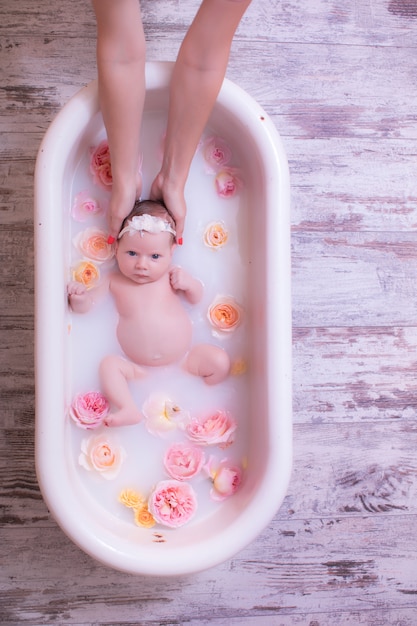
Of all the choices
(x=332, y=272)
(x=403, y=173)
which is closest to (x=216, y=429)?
(x=332, y=272)

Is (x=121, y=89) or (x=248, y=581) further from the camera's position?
(x=248, y=581)

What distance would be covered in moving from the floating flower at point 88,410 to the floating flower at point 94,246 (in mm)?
300

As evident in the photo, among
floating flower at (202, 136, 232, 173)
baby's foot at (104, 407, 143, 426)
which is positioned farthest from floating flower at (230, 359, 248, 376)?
floating flower at (202, 136, 232, 173)

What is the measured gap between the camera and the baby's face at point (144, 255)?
1.24m

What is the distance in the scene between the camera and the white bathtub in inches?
44.7

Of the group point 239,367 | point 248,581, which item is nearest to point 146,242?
point 239,367

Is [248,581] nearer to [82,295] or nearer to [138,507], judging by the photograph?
[138,507]

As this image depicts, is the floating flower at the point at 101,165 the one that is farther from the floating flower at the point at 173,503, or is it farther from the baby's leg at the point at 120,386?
the floating flower at the point at 173,503

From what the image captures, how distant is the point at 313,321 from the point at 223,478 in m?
0.41

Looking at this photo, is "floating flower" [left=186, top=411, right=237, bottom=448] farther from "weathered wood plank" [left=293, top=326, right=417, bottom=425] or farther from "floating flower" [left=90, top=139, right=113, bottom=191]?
"floating flower" [left=90, top=139, right=113, bottom=191]

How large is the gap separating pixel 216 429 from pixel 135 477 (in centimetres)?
21

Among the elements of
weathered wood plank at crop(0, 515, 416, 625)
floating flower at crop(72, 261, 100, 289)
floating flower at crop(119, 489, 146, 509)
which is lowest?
weathered wood plank at crop(0, 515, 416, 625)

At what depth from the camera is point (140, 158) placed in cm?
137

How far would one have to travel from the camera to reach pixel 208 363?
1323 mm
